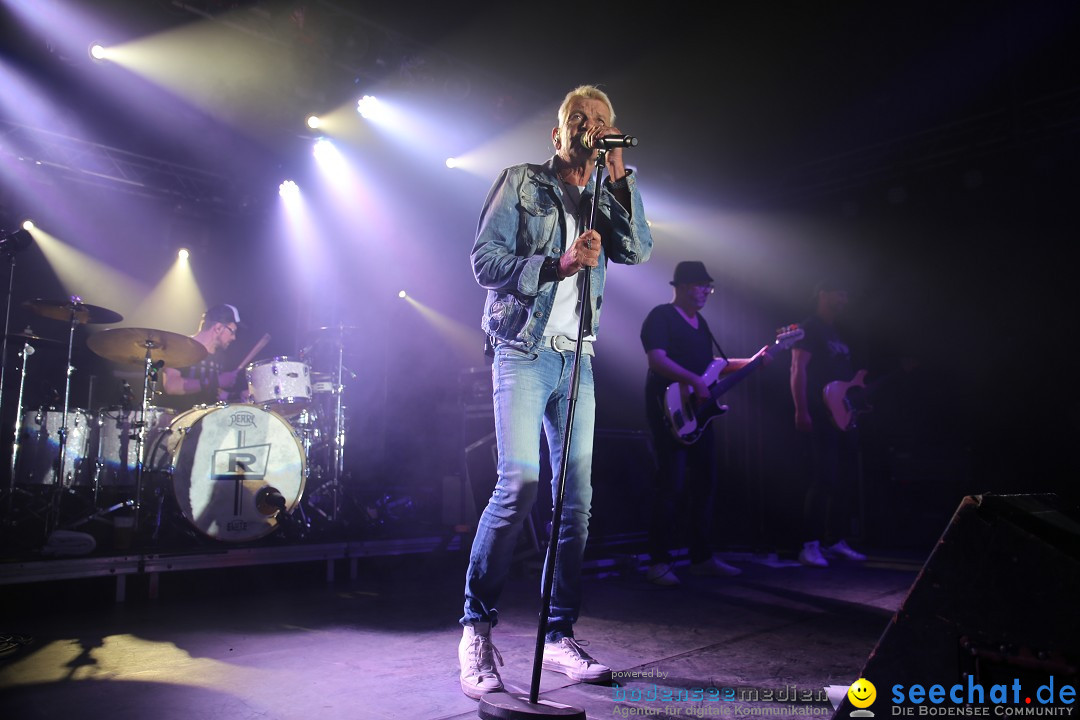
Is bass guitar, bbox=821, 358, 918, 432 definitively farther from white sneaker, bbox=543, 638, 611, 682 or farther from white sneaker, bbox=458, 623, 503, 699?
white sneaker, bbox=458, 623, 503, 699

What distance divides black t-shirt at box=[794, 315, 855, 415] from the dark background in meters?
1.32

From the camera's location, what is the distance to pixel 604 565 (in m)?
5.17

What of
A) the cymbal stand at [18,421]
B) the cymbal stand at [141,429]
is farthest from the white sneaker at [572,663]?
the cymbal stand at [18,421]

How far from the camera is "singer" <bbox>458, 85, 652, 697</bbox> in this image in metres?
2.39

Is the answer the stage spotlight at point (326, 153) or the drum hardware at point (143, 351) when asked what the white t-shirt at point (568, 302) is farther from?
the stage spotlight at point (326, 153)

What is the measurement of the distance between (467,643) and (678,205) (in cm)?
725

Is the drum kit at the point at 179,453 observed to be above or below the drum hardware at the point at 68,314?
below

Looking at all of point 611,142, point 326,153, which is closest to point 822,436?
point 611,142

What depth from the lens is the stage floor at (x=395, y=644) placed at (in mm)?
2188

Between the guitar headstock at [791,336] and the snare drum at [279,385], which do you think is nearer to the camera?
the guitar headstock at [791,336]

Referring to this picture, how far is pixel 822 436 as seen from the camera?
5840 mm

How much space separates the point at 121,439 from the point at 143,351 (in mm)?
1255

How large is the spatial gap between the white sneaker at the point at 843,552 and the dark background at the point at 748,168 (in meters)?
0.98

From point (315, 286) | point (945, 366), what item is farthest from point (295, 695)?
point (315, 286)
